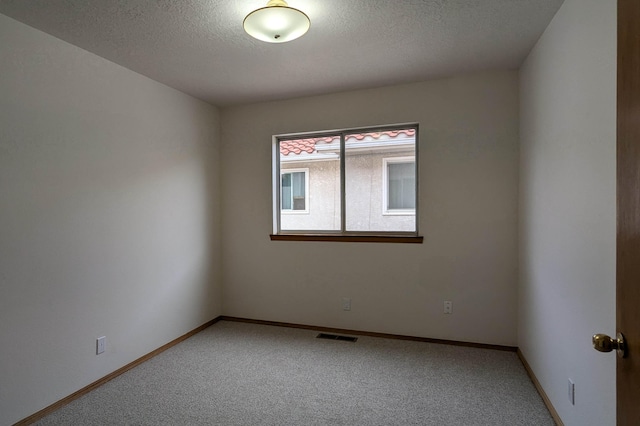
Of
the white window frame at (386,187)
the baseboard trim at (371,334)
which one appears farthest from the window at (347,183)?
the baseboard trim at (371,334)

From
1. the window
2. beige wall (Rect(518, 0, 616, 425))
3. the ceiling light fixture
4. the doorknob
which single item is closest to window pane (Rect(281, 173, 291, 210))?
the window

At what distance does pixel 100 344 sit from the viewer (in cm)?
255

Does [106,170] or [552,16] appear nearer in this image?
[552,16]

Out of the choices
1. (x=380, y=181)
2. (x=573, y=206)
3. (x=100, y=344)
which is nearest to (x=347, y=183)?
(x=380, y=181)

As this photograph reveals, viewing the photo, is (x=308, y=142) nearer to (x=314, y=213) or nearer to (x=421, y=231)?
(x=314, y=213)

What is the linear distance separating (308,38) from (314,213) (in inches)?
72.2

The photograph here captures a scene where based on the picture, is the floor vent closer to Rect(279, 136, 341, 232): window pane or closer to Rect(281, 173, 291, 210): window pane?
Rect(279, 136, 341, 232): window pane

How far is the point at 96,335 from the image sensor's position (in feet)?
8.31

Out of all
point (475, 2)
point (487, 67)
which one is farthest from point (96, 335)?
point (487, 67)

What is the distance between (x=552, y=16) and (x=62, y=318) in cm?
369

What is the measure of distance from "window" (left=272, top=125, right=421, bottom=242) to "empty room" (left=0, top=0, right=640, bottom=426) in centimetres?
2

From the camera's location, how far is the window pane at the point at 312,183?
3.64 m

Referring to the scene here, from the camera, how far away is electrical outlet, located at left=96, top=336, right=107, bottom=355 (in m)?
2.53

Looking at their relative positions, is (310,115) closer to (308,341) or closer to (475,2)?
(475,2)
